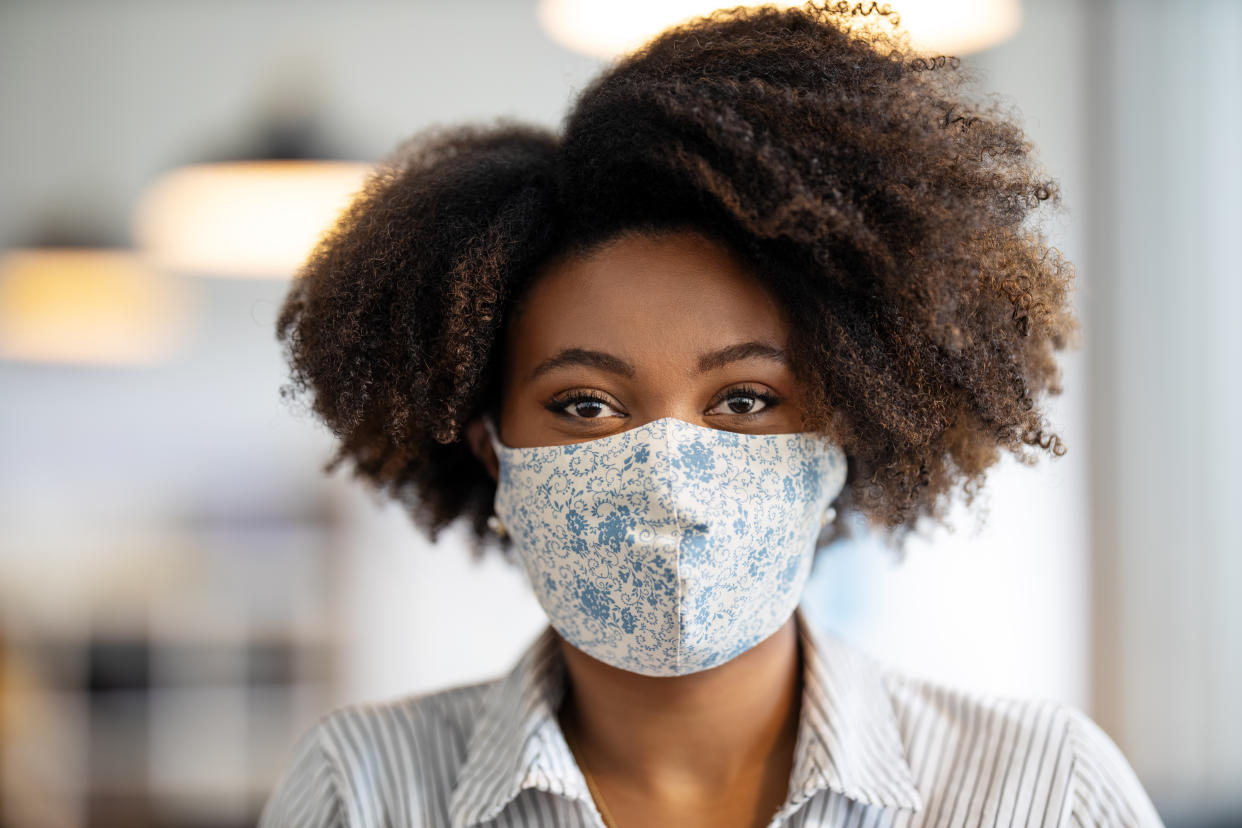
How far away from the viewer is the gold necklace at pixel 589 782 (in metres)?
1.28

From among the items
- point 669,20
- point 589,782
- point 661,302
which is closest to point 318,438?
point 669,20

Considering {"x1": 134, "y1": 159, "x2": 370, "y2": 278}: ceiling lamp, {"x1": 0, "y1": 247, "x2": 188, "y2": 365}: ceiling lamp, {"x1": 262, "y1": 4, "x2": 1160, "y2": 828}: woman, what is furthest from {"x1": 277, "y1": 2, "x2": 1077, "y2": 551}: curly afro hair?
{"x1": 0, "y1": 247, "x2": 188, "y2": 365}: ceiling lamp

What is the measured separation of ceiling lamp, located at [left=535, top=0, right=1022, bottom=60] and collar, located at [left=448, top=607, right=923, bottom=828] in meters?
1.05

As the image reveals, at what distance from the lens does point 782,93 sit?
43.6 inches

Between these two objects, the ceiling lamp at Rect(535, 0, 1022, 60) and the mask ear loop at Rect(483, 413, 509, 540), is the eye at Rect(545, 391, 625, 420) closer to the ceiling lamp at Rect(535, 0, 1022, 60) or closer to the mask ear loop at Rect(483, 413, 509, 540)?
the mask ear loop at Rect(483, 413, 509, 540)

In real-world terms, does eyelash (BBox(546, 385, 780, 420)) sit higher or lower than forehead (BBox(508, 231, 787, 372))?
lower

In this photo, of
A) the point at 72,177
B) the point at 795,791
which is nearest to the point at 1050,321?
the point at 795,791

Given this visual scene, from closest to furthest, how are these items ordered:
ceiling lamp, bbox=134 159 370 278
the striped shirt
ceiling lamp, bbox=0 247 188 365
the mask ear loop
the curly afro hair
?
1. the curly afro hair
2. the striped shirt
3. the mask ear loop
4. ceiling lamp, bbox=134 159 370 278
5. ceiling lamp, bbox=0 247 188 365

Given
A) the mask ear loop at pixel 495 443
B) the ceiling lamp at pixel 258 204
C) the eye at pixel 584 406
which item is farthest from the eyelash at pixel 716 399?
the ceiling lamp at pixel 258 204

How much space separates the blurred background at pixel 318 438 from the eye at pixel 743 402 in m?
1.28

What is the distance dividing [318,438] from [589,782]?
8.71ft

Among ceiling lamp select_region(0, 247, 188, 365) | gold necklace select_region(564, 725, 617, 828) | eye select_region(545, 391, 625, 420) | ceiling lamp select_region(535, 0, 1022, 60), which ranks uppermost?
ceiling lamp select_region(0, 247, 188, 365)

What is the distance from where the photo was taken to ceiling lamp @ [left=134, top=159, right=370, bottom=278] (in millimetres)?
2342

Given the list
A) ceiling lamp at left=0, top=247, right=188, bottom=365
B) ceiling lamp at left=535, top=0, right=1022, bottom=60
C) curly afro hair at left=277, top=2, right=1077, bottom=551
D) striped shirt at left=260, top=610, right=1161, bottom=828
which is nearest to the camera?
curly afro hair at left=277, top=2, right=1077, bottom=551
